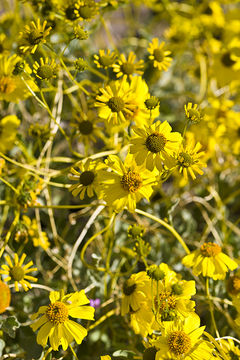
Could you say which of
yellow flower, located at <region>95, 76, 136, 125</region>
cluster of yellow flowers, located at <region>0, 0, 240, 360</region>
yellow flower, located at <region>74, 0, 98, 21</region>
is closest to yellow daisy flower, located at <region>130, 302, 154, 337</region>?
cluster of yellow flowers, located at <region>0, 0, 240, 360</region>

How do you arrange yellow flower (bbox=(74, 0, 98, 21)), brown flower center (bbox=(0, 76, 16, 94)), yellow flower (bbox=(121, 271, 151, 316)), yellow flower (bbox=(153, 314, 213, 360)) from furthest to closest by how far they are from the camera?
brown flower center (bbox=(0, 76, 16, 94))
yellow flower (bbox=(74, 0, 98, 21))
yellow flower (bbox=(121, 271, 151, 316))
yellow flower (bbox=(153, 314, 213, 360))

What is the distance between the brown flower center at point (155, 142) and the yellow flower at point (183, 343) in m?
0.34

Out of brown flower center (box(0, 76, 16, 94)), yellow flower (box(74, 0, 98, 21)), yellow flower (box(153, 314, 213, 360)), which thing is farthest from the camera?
brown flower center (box(0, 76, 16, 94))

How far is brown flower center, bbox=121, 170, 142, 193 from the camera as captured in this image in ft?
2.70

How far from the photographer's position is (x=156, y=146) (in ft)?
2.59

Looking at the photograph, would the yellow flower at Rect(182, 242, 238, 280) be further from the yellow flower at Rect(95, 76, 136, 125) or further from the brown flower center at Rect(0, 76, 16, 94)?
the brown flower center at Rect(0, 76, 16, 94)

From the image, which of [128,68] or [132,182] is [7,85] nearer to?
[128,68]

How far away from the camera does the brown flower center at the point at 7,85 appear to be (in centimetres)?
105

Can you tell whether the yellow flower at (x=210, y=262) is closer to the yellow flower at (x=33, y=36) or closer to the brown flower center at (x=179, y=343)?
the brown flower center at (x=179, y=343)

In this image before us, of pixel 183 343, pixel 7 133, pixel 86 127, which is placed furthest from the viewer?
pixel 86 127

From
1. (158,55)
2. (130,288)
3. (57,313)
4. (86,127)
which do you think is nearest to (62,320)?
(57,313)

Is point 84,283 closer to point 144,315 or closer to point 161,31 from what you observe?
point 144,315

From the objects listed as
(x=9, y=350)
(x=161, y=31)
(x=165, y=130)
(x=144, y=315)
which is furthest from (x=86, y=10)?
(x=161, y=31)

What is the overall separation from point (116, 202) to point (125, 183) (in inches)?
1.8
